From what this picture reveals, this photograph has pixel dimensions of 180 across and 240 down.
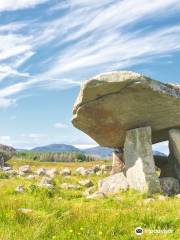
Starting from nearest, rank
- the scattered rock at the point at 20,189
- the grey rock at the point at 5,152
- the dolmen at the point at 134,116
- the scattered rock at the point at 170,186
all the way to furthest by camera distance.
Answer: the scattered rock at the point at 20,189 < the dolmen at the point at 134,116 < the scattered rock at the point at 170,186 < the grey rock at the point at 5,152

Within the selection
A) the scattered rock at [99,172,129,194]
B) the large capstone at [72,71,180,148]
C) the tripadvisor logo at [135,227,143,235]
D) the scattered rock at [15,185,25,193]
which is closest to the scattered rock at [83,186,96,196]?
the scattered rock at [99,172,129,194]

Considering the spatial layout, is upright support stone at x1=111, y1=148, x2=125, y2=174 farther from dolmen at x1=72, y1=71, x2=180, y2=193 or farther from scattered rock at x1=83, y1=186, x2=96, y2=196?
scattered rock at x1=83, y1=186, x2=96, y2=196

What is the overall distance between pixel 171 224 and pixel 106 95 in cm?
1069

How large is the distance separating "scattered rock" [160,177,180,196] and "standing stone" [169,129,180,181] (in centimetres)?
203

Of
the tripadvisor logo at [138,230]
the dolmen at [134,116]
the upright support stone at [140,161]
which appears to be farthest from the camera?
the upright support stone at [140,161]

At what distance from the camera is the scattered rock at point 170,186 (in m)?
22.2

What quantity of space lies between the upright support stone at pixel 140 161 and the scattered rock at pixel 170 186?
2.90ft

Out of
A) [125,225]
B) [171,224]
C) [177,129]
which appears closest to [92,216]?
[125,225]

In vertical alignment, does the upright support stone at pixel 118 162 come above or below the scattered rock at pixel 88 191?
above

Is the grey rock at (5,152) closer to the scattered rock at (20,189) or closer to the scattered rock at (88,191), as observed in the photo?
the scattered rock at (88,191)

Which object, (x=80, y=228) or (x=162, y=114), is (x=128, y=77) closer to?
(x=162, y=114)

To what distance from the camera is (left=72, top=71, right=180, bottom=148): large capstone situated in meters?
20.5

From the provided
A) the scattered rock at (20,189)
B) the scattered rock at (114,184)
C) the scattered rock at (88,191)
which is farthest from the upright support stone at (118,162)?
the scattered rock at (20,189)

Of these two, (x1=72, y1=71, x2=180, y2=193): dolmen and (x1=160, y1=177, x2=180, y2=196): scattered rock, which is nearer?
(x1=72, y1=71, x2=180, y2=193): dolmen
